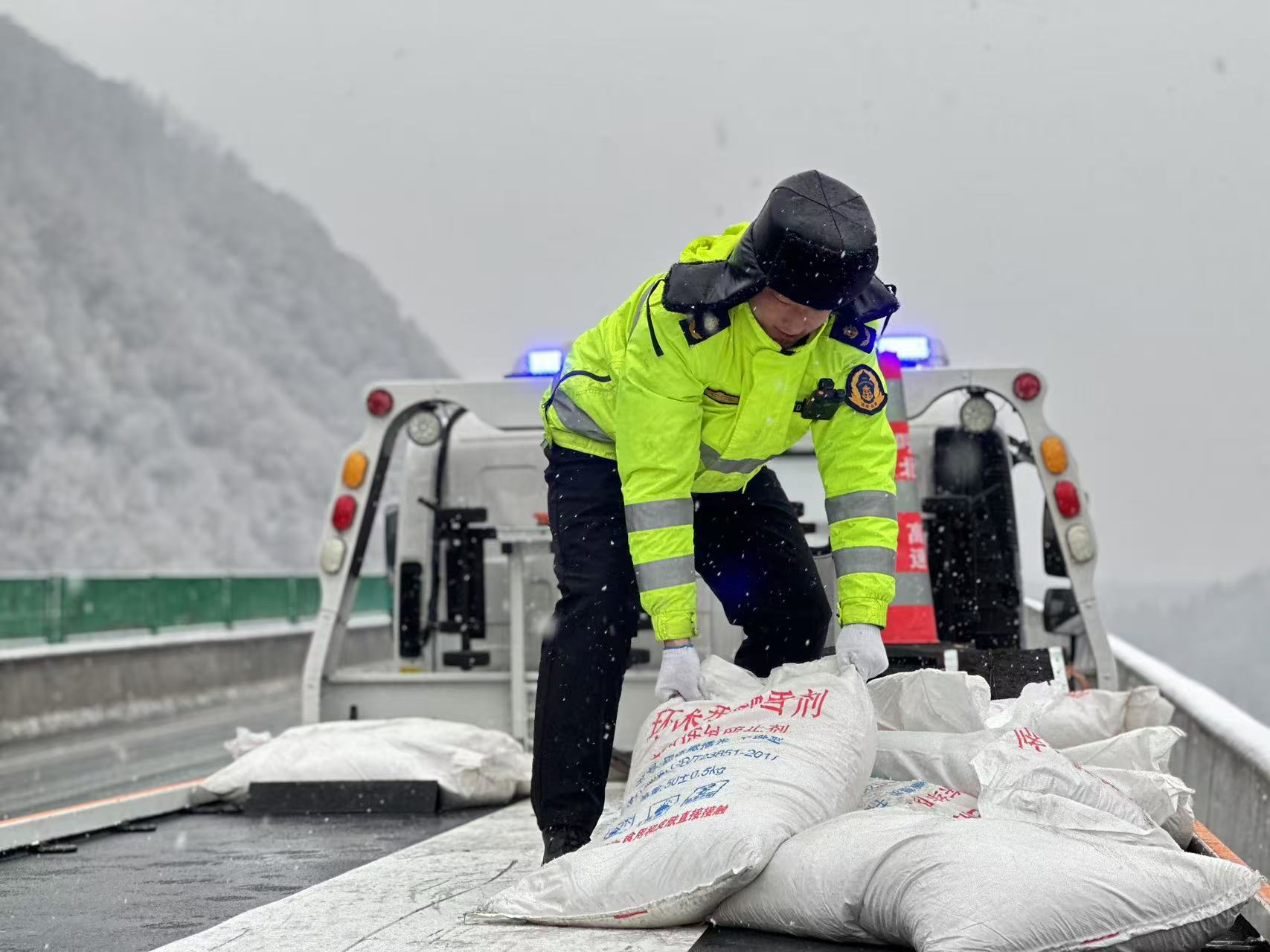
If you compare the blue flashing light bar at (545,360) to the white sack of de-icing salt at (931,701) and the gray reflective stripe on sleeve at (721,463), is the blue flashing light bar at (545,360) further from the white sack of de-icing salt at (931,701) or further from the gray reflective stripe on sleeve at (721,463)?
the white sack of de-icing salt at (931,701)

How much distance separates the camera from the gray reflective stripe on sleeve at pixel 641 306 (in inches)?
156

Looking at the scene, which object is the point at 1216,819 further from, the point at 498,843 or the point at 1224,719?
the point at 498,843

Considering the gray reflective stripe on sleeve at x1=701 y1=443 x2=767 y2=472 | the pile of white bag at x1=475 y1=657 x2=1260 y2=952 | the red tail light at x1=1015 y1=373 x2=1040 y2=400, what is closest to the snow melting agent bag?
the pile of white bag at x1=475 y1=657 x2=1260 y2=952

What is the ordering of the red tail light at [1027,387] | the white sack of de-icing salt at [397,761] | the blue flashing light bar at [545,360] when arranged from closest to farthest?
1. the white sack of de-icing salt at [397,761]
2. the red tail light at [1027,387]
3. the blue flashing light bar at [545,360]

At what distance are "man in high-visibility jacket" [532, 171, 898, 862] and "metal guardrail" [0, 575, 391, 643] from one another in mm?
8511

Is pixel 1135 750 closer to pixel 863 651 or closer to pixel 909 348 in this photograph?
pixel 863 651

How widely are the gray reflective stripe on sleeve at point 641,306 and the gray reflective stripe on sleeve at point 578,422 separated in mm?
267

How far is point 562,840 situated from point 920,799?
2.67 feet

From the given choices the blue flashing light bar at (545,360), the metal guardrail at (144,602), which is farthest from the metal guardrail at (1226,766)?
the metal guardrail at (144,602)

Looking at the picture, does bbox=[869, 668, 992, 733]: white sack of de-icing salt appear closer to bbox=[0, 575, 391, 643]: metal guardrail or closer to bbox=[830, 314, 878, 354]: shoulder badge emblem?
bbox=[830, 314, 878, 354]: shoulder badge emblem

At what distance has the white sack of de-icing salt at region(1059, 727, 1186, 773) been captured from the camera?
4023mm

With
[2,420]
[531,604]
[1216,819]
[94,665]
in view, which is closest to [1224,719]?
[1216,819]

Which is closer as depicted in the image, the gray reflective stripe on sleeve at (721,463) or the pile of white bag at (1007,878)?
the pile of white bag at (1007,878)

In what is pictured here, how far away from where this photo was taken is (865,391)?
13.5 feet
